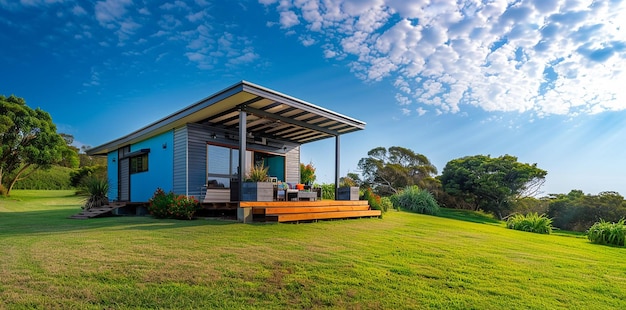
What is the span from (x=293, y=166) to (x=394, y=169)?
1391cm

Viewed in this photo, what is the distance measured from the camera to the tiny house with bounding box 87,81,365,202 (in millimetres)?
9016

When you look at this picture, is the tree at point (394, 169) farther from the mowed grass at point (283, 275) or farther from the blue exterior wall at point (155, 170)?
the mowed grass at point (283, 275)

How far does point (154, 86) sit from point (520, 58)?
13.2 m

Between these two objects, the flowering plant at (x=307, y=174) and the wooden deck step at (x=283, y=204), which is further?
the flowering plant at (x=307, y=174)

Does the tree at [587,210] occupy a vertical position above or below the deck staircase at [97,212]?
below

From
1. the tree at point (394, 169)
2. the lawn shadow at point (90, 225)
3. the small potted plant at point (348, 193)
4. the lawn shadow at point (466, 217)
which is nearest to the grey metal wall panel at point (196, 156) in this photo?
the lawn shadow at point (90, 225)

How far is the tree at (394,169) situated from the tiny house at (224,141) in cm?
1360

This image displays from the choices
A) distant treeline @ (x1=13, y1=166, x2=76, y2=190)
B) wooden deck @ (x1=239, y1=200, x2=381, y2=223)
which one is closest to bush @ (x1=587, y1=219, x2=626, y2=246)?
wooden deck @ (x1=239, y1=200, x2=381, y2=223)

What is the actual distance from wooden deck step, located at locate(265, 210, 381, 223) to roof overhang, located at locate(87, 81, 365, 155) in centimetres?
291

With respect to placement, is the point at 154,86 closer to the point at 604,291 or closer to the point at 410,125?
the point at 410,125

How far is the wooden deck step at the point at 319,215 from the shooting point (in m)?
7.65

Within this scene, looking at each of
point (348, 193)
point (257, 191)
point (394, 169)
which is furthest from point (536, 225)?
point (394, 169)

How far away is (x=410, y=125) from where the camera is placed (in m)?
17.0

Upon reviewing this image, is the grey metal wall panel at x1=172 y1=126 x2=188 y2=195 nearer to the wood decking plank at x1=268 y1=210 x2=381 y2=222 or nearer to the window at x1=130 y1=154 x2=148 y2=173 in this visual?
the window at x1=130 y1=154 x2=148 y2=173
